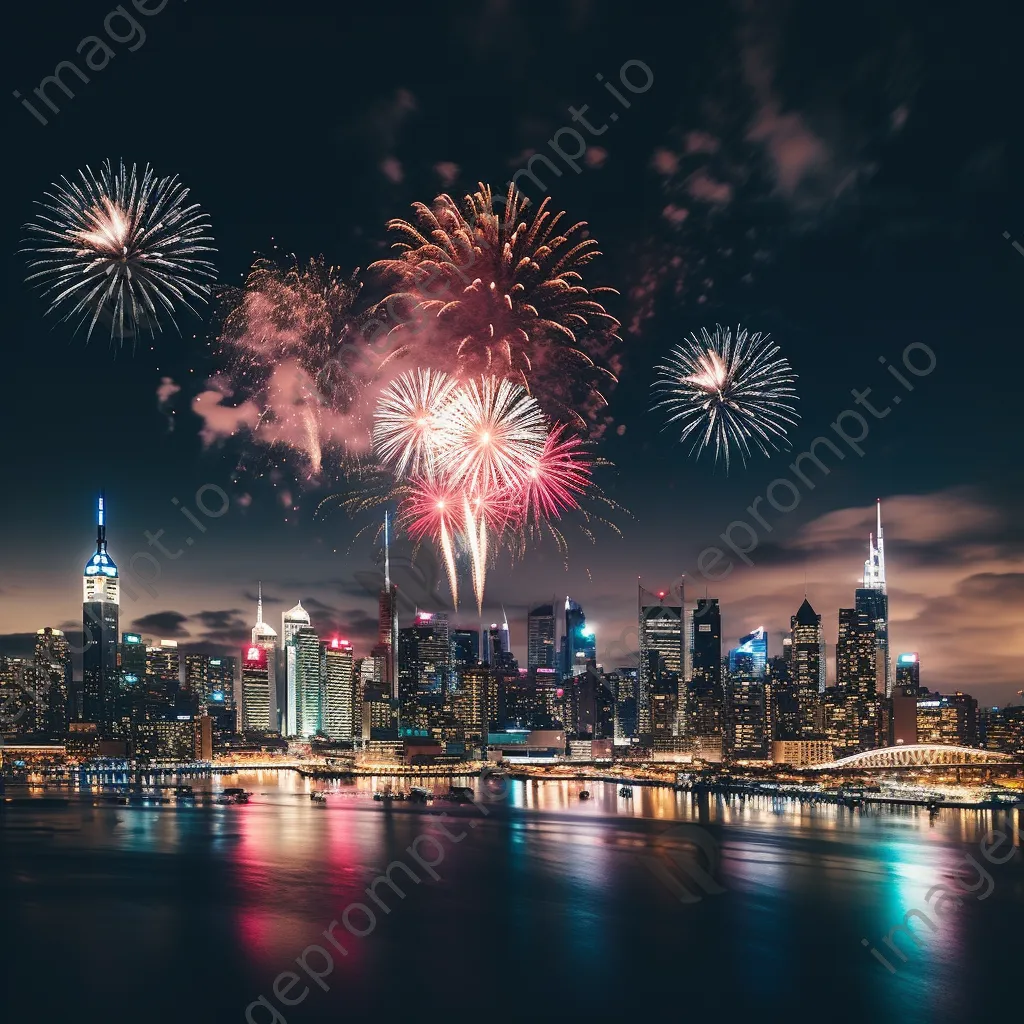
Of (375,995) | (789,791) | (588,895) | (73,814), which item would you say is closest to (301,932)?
(375,995)

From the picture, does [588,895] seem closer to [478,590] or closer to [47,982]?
[478,590]

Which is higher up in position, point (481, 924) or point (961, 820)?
point (481, 924)

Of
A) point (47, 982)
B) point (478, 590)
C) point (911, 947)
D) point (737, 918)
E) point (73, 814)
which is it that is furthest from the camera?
point (73, 814)

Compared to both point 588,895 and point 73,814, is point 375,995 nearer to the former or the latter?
point 588,895

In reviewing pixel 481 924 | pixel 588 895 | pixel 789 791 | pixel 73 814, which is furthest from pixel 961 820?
pixel 73 814

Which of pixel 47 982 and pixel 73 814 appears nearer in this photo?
pixel 47 982

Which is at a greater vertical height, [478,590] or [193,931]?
[478,590]

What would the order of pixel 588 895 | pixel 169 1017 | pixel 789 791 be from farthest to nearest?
pixel 789 791, pixel 588 895, pixel 169 1017

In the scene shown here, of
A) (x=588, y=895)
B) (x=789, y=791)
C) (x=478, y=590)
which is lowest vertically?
(x=789, y=791)

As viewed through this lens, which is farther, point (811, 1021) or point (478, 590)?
point (478, 590)
